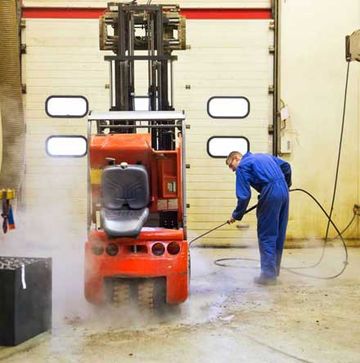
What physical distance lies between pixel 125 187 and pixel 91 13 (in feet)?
14.9

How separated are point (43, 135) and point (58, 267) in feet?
8.32

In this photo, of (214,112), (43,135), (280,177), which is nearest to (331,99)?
(214,112)

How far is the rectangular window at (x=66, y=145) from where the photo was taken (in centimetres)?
883

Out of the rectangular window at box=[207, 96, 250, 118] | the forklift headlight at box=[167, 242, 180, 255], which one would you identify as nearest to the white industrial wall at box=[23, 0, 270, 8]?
the rectangular window at box=[207, 96, 250, 118]

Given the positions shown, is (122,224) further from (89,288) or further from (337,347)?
(337,347)

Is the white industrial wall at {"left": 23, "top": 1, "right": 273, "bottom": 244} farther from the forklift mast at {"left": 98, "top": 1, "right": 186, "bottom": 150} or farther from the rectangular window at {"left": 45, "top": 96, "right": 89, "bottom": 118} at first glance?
the forklift mast at {"left": 98, "top": 1, "right": 186, "bottom": 150}

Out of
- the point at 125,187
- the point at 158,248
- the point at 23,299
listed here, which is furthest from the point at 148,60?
the point at 23,299

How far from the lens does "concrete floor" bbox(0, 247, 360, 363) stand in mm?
4066

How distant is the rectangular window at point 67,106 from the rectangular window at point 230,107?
187cm

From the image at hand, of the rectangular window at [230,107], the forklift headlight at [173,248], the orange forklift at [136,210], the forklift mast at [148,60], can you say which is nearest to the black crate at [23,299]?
the orange forklift at [136,210]

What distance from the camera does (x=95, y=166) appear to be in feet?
16.9

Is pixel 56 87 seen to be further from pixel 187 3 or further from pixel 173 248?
pixel 173 248

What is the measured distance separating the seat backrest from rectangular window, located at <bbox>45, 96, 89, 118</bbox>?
400 cm

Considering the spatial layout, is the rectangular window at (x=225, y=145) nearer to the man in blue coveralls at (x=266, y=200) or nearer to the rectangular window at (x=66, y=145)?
the rectangular window at (x=66, y=145)
